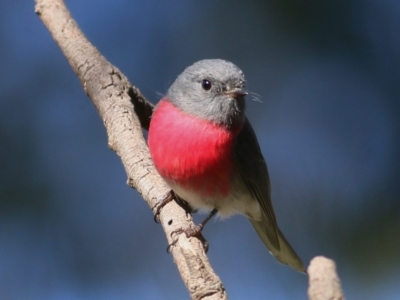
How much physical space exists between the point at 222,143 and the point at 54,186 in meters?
1.81

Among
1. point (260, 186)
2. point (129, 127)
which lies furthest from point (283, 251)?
point (129, 127)

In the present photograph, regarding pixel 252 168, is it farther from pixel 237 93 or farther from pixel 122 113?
pixel 122 113

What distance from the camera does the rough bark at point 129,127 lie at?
2265mm

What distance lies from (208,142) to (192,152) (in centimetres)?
10

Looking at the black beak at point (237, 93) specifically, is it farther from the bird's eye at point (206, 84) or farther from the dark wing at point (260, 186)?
the dark wing at point (260, 186)

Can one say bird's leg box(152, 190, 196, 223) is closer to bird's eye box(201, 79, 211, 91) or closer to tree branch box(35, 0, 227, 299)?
tree branch box(35, 0, 227, 299)

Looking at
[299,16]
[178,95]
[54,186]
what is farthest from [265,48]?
[54,186]

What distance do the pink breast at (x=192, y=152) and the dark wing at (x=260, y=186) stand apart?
0.36ft

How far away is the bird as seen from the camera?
3205 mm

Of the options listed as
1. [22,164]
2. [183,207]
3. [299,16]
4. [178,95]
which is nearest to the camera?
[183,207]

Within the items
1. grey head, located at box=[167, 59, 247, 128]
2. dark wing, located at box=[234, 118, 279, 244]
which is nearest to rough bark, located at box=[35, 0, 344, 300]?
grey head, located at box=[167, 59, 247, 128]

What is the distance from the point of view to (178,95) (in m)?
3.45

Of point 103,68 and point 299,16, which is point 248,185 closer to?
point 103,68

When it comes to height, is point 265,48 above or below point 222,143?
above
